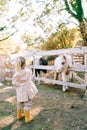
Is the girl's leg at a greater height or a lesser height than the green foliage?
lesser

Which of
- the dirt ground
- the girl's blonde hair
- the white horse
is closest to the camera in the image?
the dirt ground

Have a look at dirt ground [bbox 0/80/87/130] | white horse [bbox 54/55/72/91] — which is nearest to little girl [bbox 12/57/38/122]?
dirt ground [bbox 0/80/87/130]

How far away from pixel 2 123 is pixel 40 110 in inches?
47.1

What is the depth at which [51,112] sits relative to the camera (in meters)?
6.67

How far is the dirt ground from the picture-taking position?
5.67 metres

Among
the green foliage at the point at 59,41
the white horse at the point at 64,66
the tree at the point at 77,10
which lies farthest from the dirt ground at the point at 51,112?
the green foliage at the point at 59,41

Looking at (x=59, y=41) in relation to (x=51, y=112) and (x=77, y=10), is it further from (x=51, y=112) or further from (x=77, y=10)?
(x=51, y=112)

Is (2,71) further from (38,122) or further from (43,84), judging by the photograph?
(38,122)

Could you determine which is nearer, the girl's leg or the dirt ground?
the dirt ground

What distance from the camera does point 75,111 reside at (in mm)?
6680

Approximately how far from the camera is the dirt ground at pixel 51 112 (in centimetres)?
567

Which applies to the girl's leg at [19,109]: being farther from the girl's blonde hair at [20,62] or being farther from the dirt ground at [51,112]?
the girl's blonde hair at [20,62]

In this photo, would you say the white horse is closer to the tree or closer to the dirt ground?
the dirt ground

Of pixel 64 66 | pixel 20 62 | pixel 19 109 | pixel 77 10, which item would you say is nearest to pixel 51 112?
pixel 19 109
